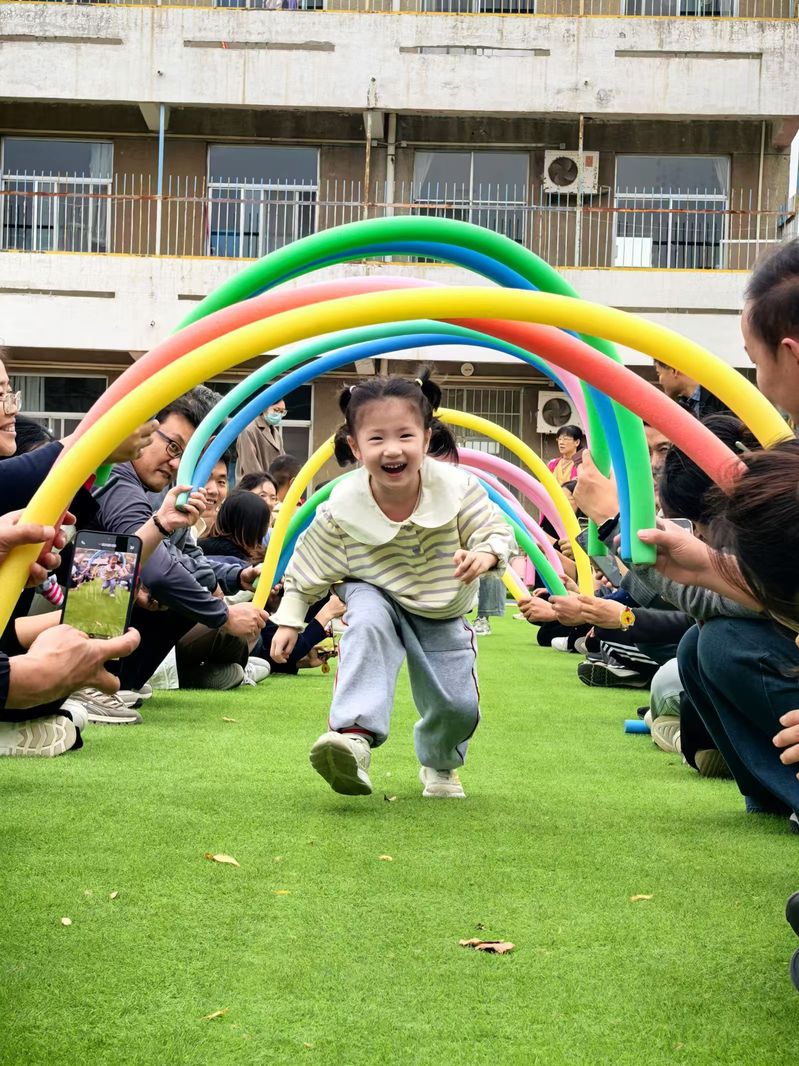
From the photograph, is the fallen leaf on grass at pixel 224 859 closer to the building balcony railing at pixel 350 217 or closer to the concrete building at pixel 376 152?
the concrete building at pixel 376 152

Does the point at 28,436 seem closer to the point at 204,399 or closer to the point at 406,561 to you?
the point at 406,561

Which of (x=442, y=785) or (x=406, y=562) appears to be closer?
(x=442, y=785)

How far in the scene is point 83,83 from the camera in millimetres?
21297

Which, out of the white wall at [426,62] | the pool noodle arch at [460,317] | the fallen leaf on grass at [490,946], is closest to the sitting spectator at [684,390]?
the pool noodle arch at [460,317]

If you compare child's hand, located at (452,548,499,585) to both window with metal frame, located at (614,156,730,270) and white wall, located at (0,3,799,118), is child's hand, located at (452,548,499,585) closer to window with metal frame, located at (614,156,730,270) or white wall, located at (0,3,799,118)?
window with metal frame, located at (614,156,730,270)

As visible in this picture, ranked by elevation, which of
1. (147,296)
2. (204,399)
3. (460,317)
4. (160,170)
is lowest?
(204,399)

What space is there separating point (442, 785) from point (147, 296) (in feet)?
56.4

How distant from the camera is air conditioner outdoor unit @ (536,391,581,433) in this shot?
21750 millimetres

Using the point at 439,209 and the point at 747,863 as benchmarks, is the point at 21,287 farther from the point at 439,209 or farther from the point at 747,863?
the point at 747,863

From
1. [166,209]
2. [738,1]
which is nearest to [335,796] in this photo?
[166,209]

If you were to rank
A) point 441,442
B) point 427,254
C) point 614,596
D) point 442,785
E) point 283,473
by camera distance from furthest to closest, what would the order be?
1. point 283,473
2. point 614,596
3. point 441,442
4. point 442,785
5. point 427,254

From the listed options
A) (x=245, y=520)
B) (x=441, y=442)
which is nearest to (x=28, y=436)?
(x=441, y=442)

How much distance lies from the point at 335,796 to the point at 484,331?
1.63 m

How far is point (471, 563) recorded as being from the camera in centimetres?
439
